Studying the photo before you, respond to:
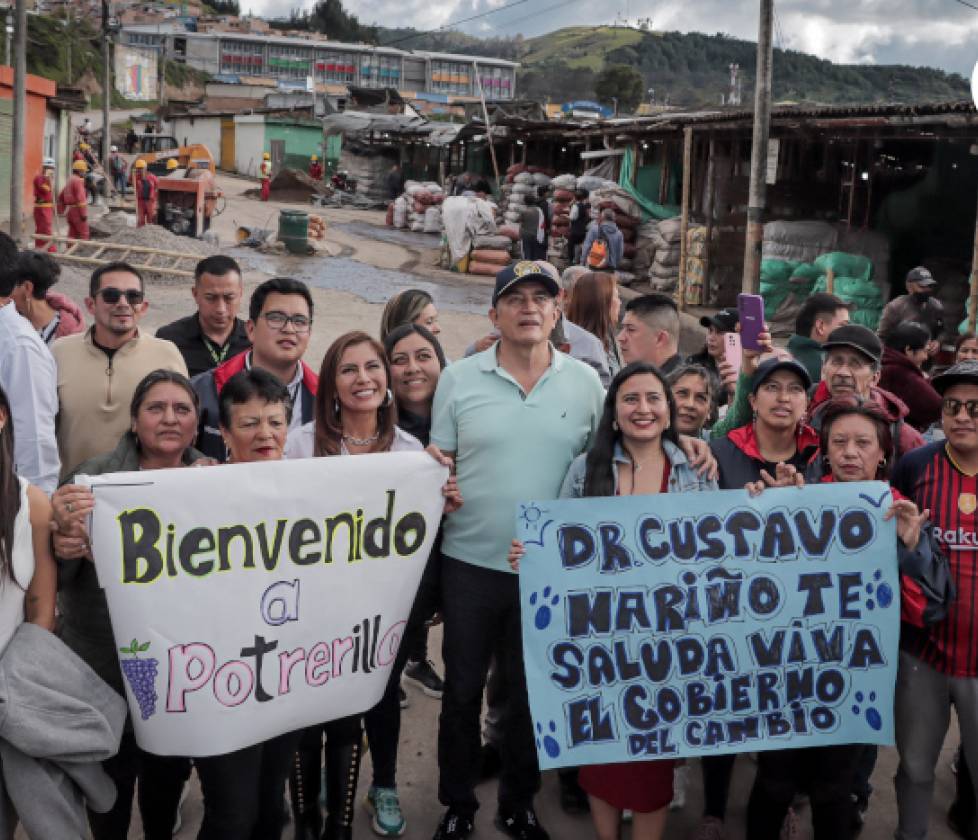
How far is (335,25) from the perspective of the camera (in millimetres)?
134125

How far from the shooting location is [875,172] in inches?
754

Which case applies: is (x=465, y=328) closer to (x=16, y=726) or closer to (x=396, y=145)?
(x=16, y=726)

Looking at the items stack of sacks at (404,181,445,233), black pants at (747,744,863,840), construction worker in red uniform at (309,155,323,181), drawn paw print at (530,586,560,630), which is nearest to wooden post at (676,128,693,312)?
stack of sacks at (404,181,445,233)

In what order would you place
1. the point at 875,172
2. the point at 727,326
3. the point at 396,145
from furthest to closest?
the point at 396,145 → the point at 875,172 → the point at 727,326

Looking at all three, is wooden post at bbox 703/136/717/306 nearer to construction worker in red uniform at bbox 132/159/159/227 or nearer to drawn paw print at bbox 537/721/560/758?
construction worker in red uniform at bbox 132/159/159/227

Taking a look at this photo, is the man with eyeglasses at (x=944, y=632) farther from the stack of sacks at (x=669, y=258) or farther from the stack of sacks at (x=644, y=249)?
the stack of sacks at (x=644, y=249)

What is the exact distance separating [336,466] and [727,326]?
2567 mm

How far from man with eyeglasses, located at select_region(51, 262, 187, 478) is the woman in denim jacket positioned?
1.82 meters

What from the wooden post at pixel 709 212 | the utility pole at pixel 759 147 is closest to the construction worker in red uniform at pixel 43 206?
the wooden post at pixel 709 212

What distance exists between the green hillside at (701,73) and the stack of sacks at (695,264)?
8578 cm

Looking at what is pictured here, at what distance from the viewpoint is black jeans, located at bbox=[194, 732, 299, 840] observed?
10.9 ft

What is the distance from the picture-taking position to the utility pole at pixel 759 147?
48.9ft

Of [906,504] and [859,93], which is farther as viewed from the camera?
[859,93]

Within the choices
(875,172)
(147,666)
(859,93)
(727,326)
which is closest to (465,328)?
(875,172)
